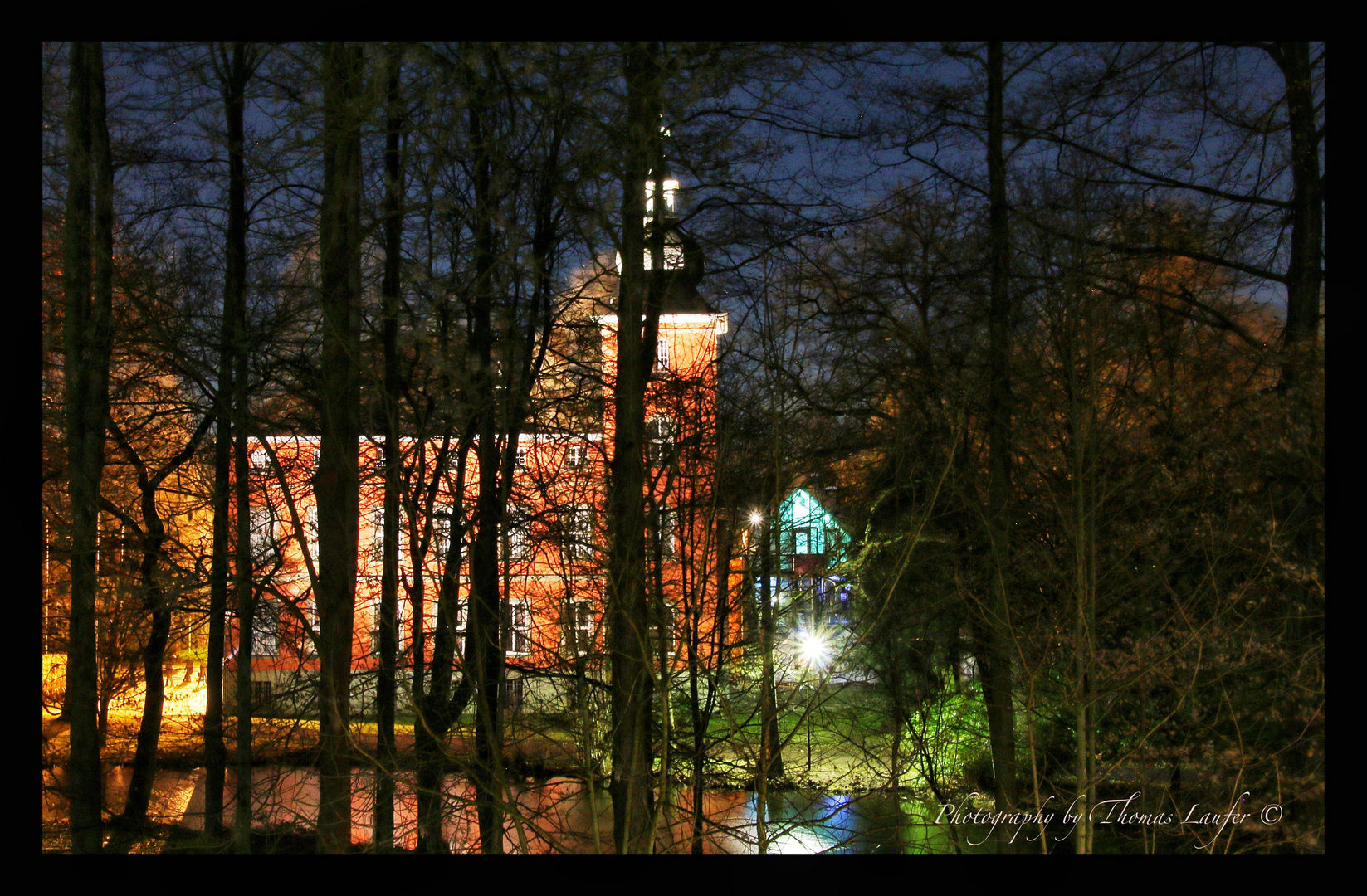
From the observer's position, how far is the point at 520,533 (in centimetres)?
482

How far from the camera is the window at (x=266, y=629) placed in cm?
504

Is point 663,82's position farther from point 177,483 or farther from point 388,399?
point 177,483

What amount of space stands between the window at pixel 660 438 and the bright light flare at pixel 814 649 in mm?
1124

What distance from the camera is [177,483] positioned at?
5344mm

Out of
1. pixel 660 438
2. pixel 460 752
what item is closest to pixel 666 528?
pixel 660 438

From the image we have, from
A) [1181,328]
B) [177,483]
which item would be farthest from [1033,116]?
[177,483]

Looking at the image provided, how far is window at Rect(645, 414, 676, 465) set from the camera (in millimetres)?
4770

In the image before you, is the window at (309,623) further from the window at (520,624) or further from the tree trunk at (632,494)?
the tree trunk at (632,494)

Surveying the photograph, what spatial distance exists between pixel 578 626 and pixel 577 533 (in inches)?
22.7

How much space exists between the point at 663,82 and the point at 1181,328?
3.07 meters

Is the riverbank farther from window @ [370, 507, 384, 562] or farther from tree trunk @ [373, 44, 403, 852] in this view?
window @ [370, 507, 384, 562]

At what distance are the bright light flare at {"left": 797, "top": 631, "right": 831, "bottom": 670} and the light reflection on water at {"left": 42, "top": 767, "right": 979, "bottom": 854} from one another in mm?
661

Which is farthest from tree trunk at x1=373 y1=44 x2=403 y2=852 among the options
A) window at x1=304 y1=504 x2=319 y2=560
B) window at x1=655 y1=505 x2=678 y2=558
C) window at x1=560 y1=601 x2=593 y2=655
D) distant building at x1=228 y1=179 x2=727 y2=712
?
window at x1=655 y1=505 x2=678 y2=558

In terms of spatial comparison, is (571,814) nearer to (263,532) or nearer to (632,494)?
(632,494)
